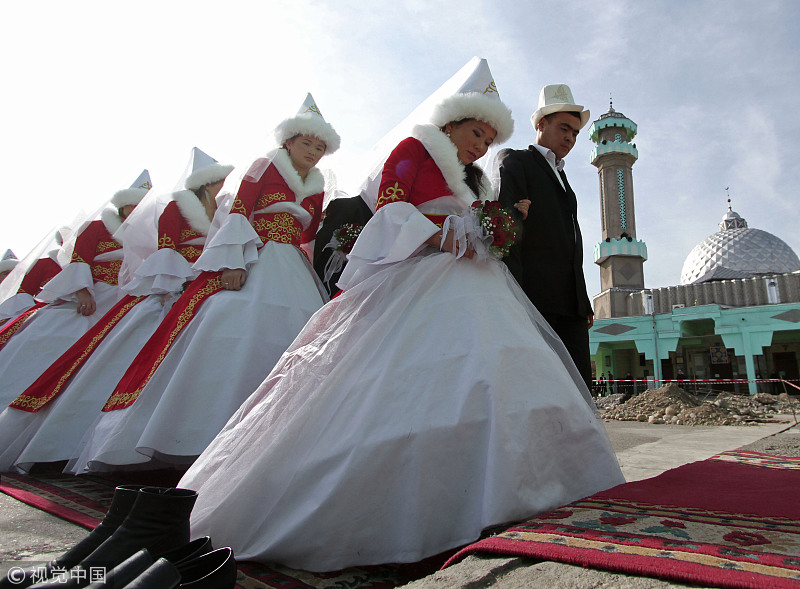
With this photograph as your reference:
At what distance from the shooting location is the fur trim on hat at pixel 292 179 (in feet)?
10.3

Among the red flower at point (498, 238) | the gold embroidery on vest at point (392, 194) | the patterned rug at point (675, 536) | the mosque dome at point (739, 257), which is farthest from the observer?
the mosque dome at point (739, 257)

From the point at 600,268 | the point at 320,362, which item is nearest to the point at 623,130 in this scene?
the point at 600,268

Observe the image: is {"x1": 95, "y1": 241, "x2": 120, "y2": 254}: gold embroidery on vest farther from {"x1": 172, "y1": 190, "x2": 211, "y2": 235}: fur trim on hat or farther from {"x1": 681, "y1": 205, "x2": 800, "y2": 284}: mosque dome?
{"x1": 681, "y1": 205, "x2": 800, "y2": 284}: mosque dome

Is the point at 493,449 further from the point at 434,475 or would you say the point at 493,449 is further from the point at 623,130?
the point at 623,130

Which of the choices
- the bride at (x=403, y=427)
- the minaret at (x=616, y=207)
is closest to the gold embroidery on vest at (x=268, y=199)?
the bride at (x=403, y=427)

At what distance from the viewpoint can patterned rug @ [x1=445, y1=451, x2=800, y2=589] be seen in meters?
0.84

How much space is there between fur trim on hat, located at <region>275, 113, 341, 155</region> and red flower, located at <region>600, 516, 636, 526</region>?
9.00 feet

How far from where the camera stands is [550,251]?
102 inches

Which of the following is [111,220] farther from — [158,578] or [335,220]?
[158,578]

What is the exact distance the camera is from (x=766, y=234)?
28.5 m

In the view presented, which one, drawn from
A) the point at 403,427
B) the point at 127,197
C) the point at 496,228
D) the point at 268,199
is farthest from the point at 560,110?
the point at 127,197

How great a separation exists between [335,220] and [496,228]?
1.61m

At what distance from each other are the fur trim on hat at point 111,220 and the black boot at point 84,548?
3.43m

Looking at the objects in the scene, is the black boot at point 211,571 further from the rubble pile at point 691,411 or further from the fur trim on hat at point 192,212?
the rubble pile at point 691,411
